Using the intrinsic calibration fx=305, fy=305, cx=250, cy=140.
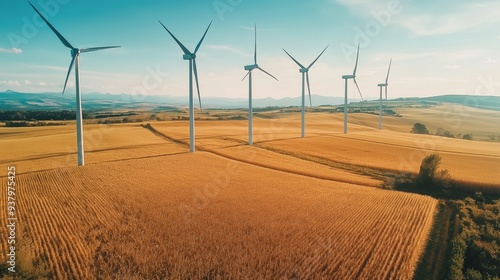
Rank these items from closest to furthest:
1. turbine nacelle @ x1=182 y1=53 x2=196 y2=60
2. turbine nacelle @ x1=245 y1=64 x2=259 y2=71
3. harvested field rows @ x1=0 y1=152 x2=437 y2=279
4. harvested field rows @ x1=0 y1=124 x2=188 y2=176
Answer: harvested field rows @ x1=0 y1=152 x2=437 y2=279 → harvested field rows @ x1=0 y1=124 x2=188 y2=176 → turbine nacelle @ x1=182 y1=53 x2=196 y2=60 → turbine nacelle @ x1=245 y1=64 x2=259 y2=71

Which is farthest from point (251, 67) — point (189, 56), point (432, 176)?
point (432, 176)

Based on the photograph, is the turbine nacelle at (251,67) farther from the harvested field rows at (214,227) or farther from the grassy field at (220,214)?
the harvested field rows at (214,227)

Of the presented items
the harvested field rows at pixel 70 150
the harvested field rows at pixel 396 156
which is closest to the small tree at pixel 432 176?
the harvested field rows at pixel 396 156

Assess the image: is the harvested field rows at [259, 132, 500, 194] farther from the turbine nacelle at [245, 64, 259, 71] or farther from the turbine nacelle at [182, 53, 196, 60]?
the turbine nacelle at [182, 53, 196, 60]

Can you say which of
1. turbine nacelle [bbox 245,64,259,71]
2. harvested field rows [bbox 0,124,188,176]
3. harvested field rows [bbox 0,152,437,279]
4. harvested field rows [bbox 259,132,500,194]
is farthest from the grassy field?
turbine nacelle [bbox 245,64,259,71]

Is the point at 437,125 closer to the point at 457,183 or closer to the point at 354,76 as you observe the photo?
the point at 354,76

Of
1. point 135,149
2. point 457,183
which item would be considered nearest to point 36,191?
point 135,149
